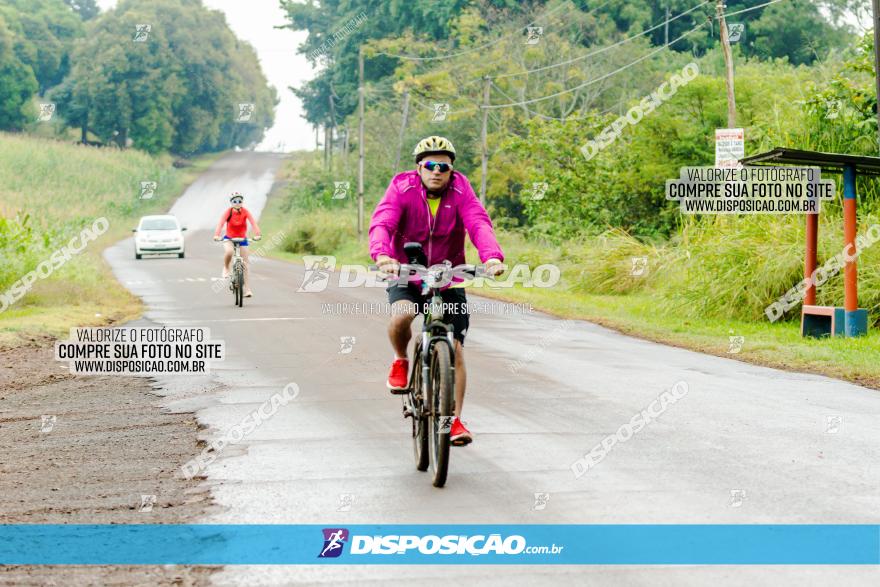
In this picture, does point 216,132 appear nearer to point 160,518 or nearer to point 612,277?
point 612,277

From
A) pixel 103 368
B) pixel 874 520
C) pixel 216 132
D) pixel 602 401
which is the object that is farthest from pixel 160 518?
pixel 216 132

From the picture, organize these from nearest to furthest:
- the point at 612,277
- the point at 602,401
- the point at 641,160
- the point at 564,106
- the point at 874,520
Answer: the point at 874,520 → the point at 602,401 → the point at 612,277 → the point at 641,160 → the point at 564,106

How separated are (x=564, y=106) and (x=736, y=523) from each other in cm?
5455

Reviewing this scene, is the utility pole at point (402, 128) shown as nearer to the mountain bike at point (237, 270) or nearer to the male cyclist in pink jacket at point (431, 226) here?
the mountain bike at point (237, 270)

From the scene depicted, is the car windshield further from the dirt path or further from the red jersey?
the dirt path

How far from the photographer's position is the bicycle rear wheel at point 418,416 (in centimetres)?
800

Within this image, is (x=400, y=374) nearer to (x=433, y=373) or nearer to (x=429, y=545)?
(x=433, y=373)

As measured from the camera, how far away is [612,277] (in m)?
27.0

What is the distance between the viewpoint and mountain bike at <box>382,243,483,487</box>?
7.51 meters

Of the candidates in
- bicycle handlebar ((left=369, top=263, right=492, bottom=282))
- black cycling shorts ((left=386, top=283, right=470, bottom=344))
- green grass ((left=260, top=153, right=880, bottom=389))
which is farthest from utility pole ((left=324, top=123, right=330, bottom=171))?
bicycle handlebar ((left=369, top=263, right=492, bottom=282))

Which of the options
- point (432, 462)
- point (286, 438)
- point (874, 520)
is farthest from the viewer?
point (286, 438)

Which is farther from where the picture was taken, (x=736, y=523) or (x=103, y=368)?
(x=103, y=368)

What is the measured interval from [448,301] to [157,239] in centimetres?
3683

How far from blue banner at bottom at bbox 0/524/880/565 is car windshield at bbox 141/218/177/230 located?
1511 inches
